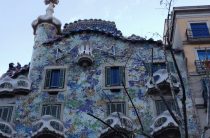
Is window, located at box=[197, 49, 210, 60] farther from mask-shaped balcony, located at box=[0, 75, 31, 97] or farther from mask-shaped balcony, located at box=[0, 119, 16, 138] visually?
mask-shaped balcony, located at box=[0, 119, 16, 138]

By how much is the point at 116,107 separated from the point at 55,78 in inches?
156

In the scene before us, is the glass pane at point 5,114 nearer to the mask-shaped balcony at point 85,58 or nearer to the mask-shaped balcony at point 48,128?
the mask-shaped balcony at point 48,128

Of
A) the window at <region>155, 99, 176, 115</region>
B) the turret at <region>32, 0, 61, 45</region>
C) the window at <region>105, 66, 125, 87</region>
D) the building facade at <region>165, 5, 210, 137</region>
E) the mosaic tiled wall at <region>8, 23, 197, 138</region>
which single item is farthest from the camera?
the turret at <region>32, 0, 61, 45</region>

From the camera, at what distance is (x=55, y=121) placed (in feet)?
67.3

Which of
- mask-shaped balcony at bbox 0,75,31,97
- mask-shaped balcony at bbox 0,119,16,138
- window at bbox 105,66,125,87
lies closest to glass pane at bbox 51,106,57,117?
mask-shaped balcony at bbox 0,75,31,97

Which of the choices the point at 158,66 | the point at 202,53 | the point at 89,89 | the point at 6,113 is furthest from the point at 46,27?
the point at 202,53

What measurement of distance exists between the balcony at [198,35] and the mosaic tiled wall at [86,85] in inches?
72.3

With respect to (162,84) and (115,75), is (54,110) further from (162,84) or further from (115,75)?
(162,84)

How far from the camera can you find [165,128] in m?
19.7

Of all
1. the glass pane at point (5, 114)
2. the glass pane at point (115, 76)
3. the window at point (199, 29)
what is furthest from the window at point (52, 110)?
the window at point (199, 29)

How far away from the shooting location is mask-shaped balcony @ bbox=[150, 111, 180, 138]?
19.8 m

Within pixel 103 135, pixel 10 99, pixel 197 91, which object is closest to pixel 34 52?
pixel 10 99

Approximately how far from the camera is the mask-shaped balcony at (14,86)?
883 inches

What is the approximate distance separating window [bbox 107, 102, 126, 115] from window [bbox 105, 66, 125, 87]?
1.33 m
